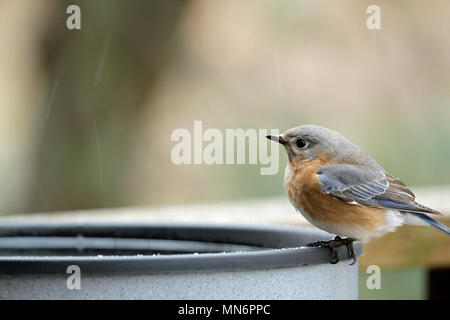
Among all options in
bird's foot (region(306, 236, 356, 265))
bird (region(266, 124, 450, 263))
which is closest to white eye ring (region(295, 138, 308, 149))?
bird (region(266, 124, 450, 263))

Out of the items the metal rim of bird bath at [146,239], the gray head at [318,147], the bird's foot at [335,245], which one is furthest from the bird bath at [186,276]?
the gray head at [318,147]

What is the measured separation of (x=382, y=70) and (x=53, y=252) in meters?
4.56

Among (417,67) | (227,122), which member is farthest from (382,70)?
(227,122)

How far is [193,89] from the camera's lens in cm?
648

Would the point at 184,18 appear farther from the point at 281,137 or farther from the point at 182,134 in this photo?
the point at 281,137

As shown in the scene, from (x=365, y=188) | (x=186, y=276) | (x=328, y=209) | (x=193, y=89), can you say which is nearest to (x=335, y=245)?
(x=186, y=276)

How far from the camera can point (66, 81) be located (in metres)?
5.80

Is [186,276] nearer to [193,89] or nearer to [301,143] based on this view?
[301,143]

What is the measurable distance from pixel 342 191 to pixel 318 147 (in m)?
0.19

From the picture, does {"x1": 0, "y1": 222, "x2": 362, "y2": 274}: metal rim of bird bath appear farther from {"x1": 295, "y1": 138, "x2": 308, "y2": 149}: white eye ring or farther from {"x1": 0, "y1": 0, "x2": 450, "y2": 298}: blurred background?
{"x1": 0, "y1": 0, "x2": 450, "y2": 298}: blurred background

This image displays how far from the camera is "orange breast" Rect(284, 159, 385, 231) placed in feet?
7.27

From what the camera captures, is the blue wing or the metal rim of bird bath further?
the blue wing

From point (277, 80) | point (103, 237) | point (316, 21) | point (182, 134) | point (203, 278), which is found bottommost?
point (203, 278)

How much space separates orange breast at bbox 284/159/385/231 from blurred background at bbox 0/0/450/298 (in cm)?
364
